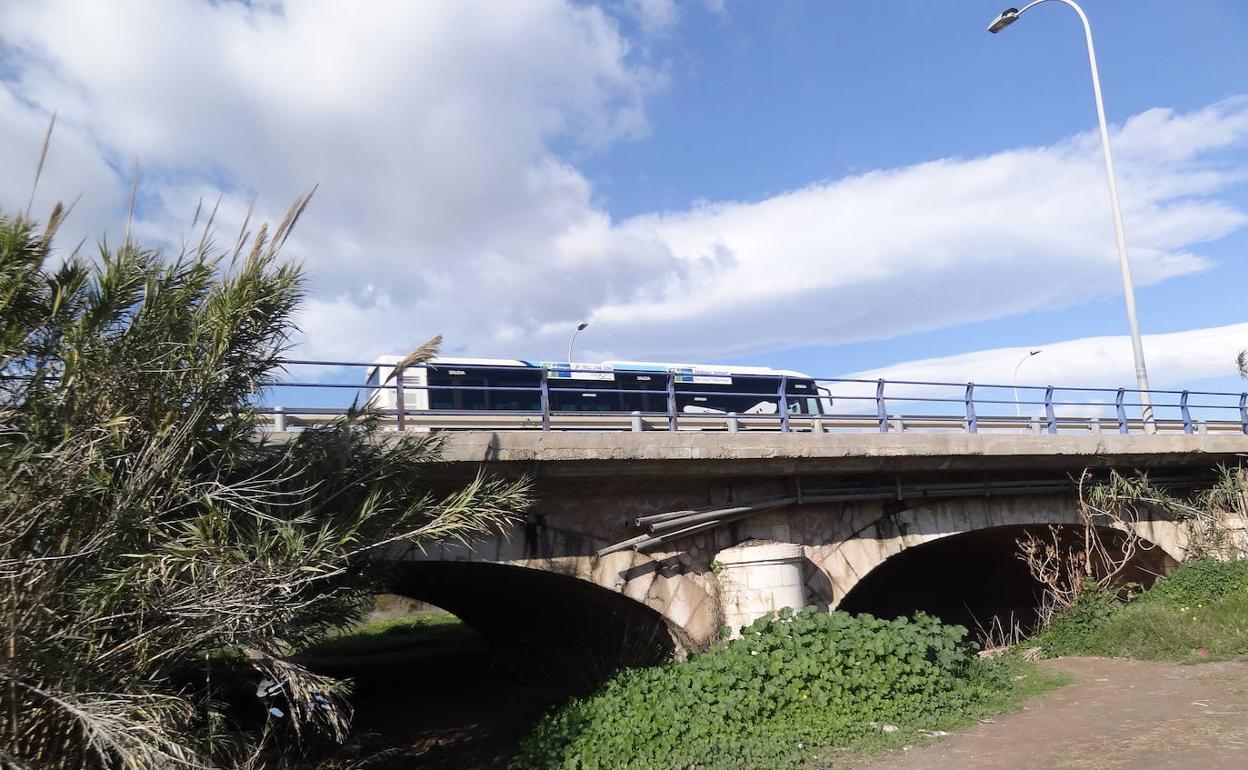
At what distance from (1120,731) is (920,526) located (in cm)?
381

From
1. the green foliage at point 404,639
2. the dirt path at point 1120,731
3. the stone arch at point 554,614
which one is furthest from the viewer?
the green foliage at point 404,639

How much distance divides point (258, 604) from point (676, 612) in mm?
4597

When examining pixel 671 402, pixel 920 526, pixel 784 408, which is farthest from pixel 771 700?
pixel 920 526

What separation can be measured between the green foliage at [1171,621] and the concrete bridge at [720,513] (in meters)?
1.36

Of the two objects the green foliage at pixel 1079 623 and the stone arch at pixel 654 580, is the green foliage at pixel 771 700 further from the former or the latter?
the green foliage at pixel 1079 623

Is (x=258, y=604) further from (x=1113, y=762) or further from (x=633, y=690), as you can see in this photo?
(x=1113, y=762)

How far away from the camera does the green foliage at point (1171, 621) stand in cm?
997

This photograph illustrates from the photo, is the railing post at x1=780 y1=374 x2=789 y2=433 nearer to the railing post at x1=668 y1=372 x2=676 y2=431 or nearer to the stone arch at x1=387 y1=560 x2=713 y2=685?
the railing post at x1=668 y1=372 x2=676 y2=431

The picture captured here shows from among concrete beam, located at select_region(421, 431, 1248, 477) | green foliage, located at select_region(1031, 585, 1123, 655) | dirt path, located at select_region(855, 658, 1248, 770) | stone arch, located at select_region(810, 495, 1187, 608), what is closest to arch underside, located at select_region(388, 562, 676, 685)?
concrete beam, located at select_region(421, 431, 1248, 477)

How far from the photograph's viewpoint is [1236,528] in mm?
13023

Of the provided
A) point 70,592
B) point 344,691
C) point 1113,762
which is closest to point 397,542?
point 344,691

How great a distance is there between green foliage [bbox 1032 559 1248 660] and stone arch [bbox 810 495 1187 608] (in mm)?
1049

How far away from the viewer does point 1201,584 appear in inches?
466

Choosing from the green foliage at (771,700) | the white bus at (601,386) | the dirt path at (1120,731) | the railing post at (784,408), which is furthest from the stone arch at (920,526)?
the white bus at (601,386)
